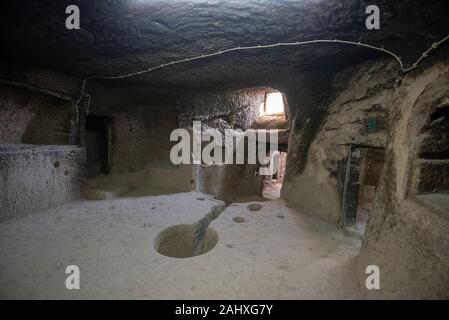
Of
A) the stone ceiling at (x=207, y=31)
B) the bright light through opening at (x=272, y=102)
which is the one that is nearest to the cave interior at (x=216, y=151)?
the stone ceiling at (x=207, y=31)

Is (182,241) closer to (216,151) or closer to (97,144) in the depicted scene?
(216,151)

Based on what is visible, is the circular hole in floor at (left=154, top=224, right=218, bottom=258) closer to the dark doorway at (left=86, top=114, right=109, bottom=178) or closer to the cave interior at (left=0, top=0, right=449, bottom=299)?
the cave interior at (left=0, top=0, right=449, bottom=299)

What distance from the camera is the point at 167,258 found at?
2.58 meters

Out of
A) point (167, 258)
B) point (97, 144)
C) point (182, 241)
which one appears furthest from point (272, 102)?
point (167, 258)

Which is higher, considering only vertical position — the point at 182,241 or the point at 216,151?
the point at 216,151

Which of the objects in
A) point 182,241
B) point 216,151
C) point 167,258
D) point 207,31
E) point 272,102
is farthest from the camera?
point 272,102

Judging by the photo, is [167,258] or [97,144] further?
[97,144]

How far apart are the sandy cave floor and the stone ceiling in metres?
2.37

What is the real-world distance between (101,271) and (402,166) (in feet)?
9.97

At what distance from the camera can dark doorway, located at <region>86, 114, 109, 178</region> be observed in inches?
222

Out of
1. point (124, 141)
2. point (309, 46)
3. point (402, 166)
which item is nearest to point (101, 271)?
point (402, 166)

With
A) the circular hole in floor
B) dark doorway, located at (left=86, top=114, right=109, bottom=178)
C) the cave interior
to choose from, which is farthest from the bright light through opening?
the circular hole in floor

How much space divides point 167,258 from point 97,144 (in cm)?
431

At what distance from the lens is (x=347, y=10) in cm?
221
